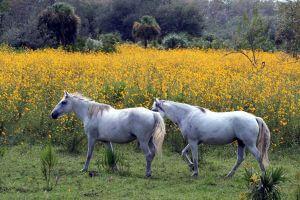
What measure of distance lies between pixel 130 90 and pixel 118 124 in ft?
15.8

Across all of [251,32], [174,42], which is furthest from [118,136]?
[174,42]

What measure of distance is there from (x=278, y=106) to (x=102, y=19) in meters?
36.4

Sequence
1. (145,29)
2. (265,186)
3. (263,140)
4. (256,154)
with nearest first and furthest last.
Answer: (265,186), (256,154), (263,140), (145,29)

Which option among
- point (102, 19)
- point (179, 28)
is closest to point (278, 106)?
point (179, 28)

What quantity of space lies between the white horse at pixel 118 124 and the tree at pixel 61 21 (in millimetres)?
18947

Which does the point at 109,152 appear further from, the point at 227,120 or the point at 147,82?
the point at 147,82

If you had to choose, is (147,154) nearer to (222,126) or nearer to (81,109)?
(222,126)

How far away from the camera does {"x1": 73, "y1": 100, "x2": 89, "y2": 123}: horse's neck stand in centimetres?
1053

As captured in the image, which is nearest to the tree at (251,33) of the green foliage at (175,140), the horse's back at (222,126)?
the green foliage at (175,140)

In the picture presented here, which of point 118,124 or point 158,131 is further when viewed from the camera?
point 118,124

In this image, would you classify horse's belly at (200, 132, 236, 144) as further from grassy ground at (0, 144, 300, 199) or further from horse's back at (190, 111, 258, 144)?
grassy ground at (0, 144, 300, 199)

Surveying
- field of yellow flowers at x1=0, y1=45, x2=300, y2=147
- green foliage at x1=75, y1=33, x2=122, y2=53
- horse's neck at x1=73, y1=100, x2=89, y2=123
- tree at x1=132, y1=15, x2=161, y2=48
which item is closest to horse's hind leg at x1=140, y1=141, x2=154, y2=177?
horse's neck at x1=73, y1=100, x2=89, y2=123

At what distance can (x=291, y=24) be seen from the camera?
2436cm

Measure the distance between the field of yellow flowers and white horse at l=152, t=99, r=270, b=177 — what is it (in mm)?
2677
